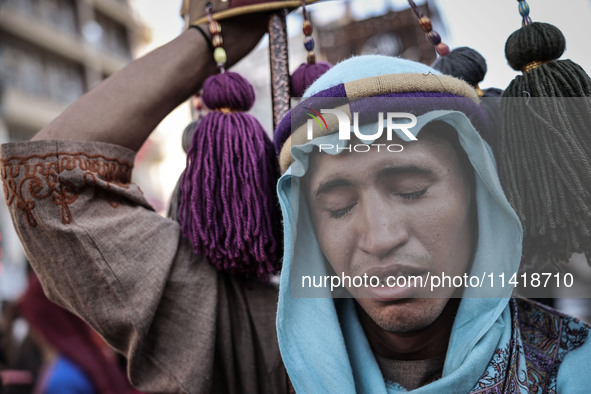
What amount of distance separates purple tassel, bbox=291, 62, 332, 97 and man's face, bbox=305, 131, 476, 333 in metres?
0.35

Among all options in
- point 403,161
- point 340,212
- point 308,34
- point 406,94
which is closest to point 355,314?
point 340,212

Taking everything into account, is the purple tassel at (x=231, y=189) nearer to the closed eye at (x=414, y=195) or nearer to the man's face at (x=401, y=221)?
the man's face at (x=401, y=221)

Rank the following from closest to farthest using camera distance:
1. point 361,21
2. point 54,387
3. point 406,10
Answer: point 54,387
point 406,10
point 361,21

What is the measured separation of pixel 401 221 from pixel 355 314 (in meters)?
0.29

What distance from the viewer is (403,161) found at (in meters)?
0.80

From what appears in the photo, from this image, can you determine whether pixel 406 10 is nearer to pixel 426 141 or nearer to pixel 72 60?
pixel 426 141

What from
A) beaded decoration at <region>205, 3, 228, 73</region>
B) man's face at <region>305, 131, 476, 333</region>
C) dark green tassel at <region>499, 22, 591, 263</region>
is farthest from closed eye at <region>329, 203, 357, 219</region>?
beaded decoration at <region>205, 3, 228, 73</region>

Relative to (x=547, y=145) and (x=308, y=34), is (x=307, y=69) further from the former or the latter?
(x=547, y=145)

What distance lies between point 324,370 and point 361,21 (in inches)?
102

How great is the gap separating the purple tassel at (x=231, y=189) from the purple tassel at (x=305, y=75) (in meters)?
0.13

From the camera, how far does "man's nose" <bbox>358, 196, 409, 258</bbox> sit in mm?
770

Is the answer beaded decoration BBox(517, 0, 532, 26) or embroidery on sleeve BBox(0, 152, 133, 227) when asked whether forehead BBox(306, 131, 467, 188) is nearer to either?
beaded decoration BBox(517, 0, 532, 26)

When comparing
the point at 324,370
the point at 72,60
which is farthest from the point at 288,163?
the point at 72,60

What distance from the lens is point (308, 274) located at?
0.96 meters
